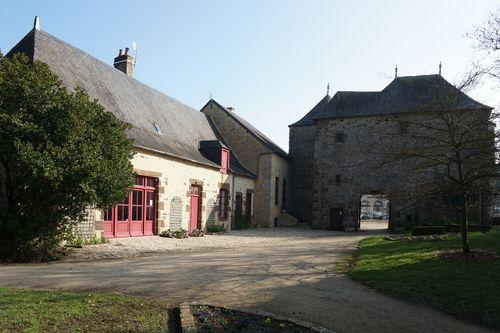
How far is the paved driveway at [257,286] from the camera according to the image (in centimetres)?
540

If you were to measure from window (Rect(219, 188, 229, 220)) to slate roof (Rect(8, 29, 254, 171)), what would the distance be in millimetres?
1801

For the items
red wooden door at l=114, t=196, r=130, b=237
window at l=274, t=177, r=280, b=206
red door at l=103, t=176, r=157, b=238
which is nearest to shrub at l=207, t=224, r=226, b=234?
red door at l=103, t=176, r=157, b=238

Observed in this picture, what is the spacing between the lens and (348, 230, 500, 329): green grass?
590 centimetres

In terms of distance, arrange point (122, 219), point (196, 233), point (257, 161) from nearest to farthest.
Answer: point (122, 219)
point (196, 233)
point (257, 161)

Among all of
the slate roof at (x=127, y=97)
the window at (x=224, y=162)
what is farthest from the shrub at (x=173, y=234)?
the window at (x=224, y=162)

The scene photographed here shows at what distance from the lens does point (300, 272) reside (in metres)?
8.48

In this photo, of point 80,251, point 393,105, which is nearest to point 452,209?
point 393,105

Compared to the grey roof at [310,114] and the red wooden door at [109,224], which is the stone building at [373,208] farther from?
the red wooden door at [109,224]

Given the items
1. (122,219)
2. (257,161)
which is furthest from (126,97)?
(257,161)

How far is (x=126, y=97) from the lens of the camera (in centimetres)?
1753

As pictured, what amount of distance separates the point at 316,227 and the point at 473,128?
16.2 metres

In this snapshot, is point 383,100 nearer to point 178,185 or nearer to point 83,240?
point 178,185

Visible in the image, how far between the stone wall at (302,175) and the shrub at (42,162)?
1992 centimetres

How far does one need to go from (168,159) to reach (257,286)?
33.2ft
